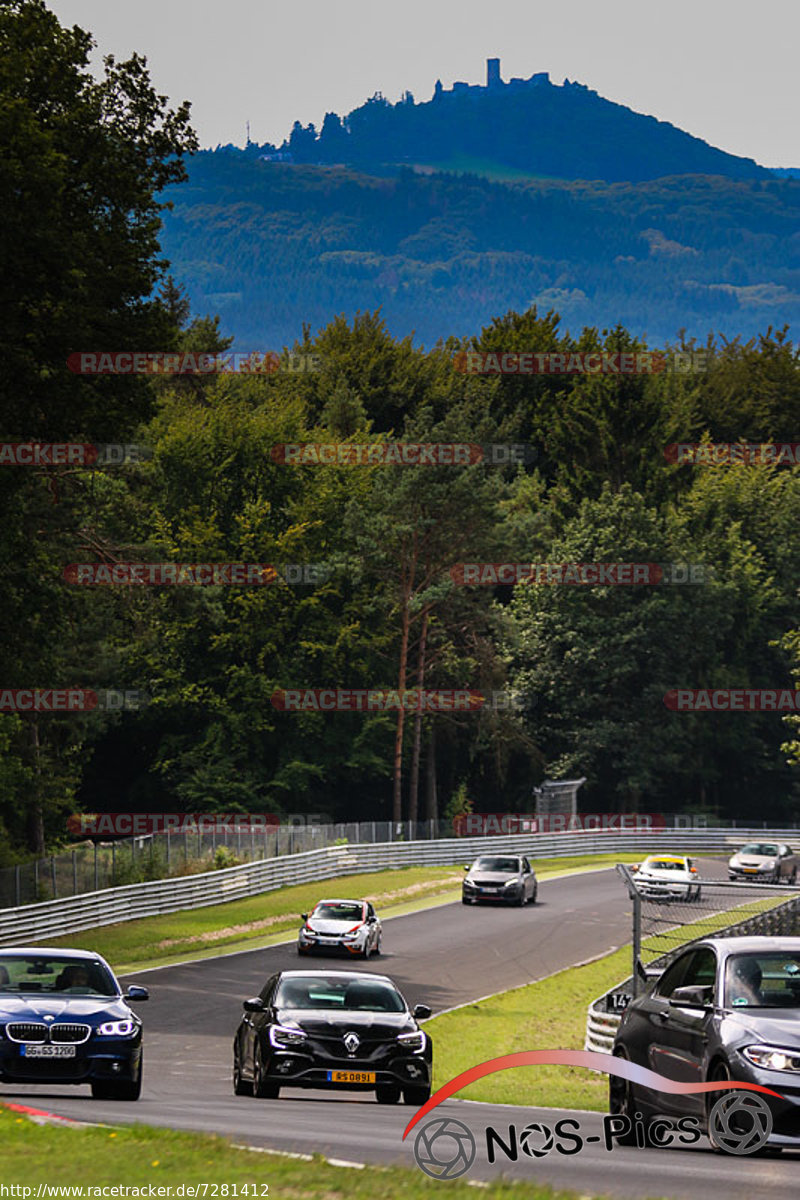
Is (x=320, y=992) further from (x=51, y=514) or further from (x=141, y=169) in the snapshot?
(x=51, y=514)

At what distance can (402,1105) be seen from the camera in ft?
53.6

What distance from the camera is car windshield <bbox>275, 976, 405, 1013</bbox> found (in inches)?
657

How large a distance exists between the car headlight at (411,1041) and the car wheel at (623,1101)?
3701mm

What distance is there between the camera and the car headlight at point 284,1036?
1602cm

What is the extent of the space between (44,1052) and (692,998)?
657 centimetres

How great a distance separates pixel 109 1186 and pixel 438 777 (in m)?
81.0

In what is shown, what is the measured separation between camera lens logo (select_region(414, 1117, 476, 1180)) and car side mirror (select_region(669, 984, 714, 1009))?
1.71 m

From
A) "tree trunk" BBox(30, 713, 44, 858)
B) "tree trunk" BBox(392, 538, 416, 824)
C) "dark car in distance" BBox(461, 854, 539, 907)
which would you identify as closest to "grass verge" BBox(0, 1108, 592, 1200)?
"dark car in distance" BBox(461, 854, 539, 907)

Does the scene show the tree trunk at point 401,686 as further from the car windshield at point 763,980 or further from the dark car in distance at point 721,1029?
the car windshield at point 763,980

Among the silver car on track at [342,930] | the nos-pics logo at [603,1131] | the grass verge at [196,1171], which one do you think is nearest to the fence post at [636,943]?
the nos-pics logo at [603,1131]

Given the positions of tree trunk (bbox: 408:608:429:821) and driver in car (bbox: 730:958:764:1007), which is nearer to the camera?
driver in car (bbox: 730:958:764:1007)

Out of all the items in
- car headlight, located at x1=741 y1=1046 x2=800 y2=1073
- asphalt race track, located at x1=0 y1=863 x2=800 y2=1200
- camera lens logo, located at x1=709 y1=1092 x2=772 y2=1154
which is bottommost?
asphalt race track, located at x1=0 y1=863 x2=800 y2=1200

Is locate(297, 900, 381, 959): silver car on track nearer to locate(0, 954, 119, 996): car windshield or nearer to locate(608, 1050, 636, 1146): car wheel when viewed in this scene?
locate(0, 954, 119, 996): car windshield

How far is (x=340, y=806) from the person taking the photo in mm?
84062
